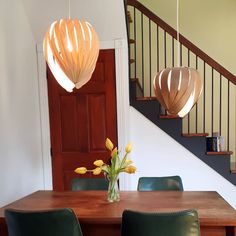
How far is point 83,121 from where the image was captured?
350 centimetres

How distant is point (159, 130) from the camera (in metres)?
3.35

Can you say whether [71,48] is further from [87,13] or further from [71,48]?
[87,13]

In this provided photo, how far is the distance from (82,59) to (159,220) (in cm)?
111

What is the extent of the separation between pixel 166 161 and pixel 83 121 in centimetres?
121

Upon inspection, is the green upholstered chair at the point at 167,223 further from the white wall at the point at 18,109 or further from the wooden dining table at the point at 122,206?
the white wall at the point at 18,109

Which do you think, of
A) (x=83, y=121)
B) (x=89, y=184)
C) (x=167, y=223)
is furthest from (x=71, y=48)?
(x=83, y=121)

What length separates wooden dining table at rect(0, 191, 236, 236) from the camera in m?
1.65

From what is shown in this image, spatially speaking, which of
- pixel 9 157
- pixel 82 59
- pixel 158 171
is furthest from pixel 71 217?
pixel 158 171

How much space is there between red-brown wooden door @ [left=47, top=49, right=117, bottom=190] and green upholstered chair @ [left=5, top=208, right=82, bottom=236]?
6.36ft

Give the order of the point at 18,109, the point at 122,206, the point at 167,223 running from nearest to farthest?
1. the point at 167,223
2. the point at 122,206
3. the point at 18,109

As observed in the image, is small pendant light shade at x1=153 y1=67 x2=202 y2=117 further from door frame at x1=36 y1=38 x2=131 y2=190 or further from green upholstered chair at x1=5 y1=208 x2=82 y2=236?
door frame at x1=36 y1=38 x2=131 y2=190

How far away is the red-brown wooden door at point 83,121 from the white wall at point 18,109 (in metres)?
0.24

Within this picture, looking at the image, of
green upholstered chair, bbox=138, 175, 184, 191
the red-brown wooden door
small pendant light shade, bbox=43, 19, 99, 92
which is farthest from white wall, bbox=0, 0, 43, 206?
green upholstered chair, bbox=138, 175, 184, 191

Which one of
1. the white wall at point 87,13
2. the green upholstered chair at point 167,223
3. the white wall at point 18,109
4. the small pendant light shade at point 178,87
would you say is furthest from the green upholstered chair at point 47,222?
the white wall at point 87,13
